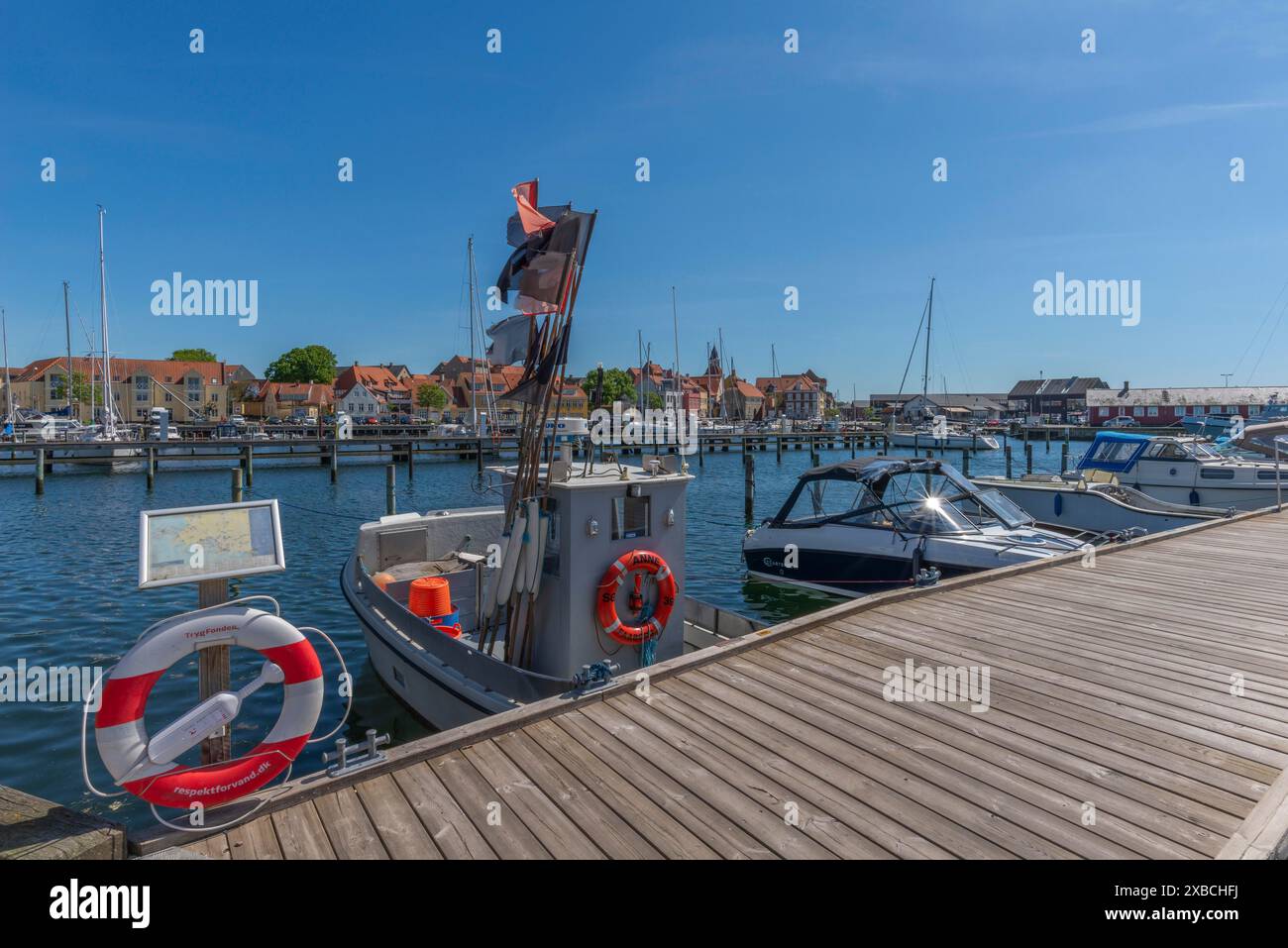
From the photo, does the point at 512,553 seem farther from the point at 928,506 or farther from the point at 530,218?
the point at 928,506

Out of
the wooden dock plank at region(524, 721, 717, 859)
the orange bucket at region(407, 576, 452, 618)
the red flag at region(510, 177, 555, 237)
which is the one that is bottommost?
the orange bucket at region(407, 576, 452, 618)

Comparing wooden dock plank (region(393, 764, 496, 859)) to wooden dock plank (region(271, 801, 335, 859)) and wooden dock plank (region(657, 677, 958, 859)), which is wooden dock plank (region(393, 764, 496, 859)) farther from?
wooden dock plank (region(657, 677, 958, 859))

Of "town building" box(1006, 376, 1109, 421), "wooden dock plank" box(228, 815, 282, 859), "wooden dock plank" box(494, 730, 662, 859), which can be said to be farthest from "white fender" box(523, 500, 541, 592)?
"town building" box(1006, 376, 1109, 421)

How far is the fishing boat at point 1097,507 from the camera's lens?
17.0 m

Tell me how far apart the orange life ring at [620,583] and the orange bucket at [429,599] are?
11.6 ft

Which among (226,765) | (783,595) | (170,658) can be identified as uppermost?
(170,658)

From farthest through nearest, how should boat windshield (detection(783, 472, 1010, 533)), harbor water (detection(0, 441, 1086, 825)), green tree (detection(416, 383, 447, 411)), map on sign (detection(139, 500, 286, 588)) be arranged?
green tree (detection(416, 383, 447, 411)), boat windshield (detection(783, 472, 1010, 533)), harbor water (detection(0, 441, 1086, 825)), map on sign (detection(139, 500, 286, 588))

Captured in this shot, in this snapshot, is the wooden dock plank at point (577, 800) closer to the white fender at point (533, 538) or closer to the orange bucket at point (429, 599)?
the white fender at point (533, 538)

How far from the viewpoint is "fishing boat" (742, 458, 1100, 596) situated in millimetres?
13039

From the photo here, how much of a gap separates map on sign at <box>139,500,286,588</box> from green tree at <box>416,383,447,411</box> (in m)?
107
